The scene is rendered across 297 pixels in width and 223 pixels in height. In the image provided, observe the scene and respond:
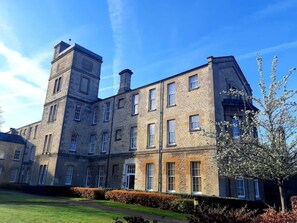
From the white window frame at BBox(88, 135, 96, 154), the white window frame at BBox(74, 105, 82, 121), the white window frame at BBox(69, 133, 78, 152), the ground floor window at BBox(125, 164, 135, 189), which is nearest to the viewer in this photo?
the ground floor window at BBox(125, 164, 135, 189)

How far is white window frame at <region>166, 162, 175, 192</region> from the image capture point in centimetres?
2029

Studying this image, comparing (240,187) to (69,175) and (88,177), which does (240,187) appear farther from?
(69,175)

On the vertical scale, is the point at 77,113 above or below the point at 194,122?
above

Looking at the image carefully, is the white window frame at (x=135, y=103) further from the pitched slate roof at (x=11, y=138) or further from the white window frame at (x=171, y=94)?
the pitched slate roof at (x=11, y=138)

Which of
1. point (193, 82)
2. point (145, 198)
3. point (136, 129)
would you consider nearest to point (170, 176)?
point (145, 198)

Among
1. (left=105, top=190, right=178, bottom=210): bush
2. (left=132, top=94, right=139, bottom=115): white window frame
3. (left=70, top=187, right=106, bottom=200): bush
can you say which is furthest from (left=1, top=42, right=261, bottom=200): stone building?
(left=70, top=187, right=106, bottom=200): bush

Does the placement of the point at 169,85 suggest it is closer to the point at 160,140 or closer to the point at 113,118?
the point at 160,140

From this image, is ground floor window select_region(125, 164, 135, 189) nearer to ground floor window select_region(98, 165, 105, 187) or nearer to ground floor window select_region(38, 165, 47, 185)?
ground floor window select_region(98, 165, 105, 187)

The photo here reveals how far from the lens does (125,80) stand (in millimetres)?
31031

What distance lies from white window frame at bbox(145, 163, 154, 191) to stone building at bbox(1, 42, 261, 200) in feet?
0.29

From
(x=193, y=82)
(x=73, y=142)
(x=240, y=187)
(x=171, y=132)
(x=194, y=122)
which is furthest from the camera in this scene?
(x=73, y=142)

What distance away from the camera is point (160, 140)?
876 inches

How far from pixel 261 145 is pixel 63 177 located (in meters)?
23.6

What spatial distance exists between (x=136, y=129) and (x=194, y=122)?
7079 mm
